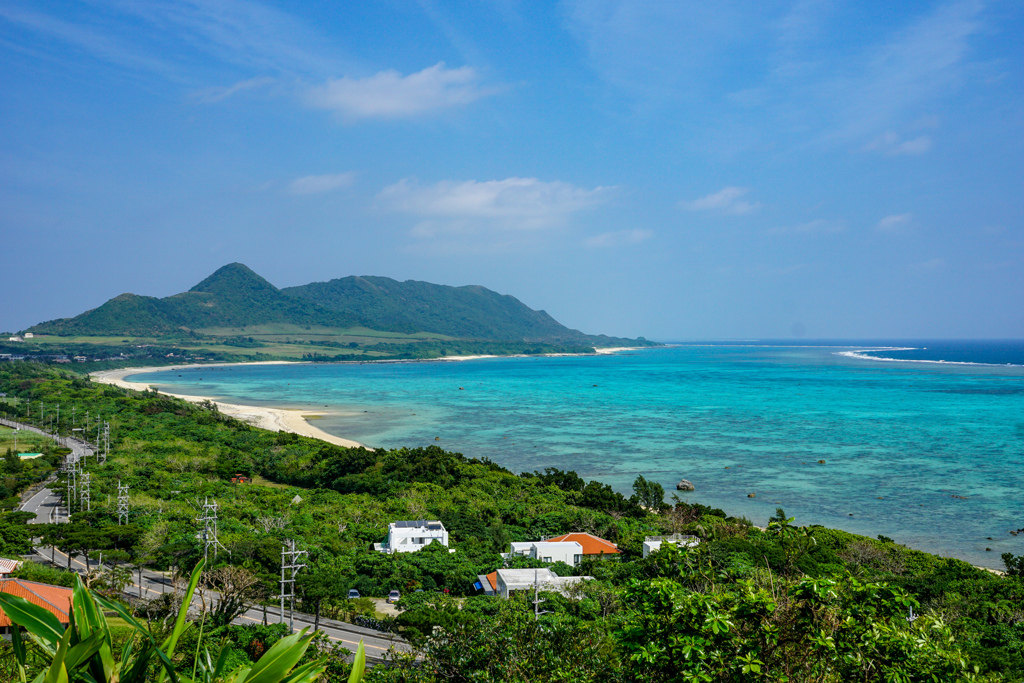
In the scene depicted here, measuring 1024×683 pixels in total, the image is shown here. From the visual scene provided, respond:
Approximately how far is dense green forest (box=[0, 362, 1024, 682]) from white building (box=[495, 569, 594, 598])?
0.76 m

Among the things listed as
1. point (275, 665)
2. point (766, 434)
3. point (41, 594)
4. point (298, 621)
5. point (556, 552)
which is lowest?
point (298, 621)

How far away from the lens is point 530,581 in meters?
19.6

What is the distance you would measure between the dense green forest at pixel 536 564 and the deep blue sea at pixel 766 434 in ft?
20.3

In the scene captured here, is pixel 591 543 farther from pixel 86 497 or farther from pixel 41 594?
pixel 86 497

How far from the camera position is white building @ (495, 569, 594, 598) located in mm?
18812

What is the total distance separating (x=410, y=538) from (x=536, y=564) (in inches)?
198

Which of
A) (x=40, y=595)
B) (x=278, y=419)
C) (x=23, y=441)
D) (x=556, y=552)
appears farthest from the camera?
(x=278, y=419)

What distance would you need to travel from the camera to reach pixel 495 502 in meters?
30.5

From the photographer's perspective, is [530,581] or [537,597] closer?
[537,597]

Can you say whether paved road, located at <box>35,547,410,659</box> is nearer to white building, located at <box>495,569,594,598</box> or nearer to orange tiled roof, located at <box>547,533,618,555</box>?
white building, located at <box>495,569,594,598</box>

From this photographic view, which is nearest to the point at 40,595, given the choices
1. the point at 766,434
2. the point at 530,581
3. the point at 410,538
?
the point at 410,538

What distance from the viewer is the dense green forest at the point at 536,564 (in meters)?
6.24

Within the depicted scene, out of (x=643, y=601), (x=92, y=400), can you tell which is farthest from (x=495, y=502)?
(x=92, y=400)

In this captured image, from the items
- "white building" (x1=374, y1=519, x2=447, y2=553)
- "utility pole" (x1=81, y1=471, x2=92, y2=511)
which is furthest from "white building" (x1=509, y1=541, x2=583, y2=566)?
"utility pole" (x1=81, y1=471, x2=92, y2=511)
